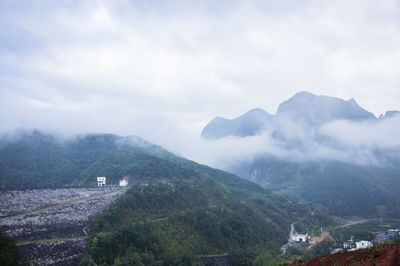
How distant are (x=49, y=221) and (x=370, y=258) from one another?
41768mm

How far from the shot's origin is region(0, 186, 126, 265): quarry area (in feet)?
120

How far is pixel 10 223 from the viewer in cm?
3909

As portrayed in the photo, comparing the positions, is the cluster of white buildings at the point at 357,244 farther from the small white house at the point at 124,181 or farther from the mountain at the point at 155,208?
the small white house at the point at 124,181

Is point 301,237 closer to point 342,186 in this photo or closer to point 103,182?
point 103,182

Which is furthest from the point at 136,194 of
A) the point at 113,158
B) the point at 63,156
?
the point at 63,156

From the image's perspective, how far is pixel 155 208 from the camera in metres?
61.0

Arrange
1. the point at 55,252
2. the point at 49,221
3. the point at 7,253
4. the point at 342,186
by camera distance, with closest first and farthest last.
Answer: the point at 7,253 → the point at 55,252 → the point at 49,221 → the point at 342,186

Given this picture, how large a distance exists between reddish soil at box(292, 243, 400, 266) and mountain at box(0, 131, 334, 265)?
1104 inches

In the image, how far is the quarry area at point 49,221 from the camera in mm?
36656

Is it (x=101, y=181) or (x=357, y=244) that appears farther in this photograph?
(x=101, y=181)

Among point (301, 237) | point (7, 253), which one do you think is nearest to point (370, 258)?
point (7, 253)

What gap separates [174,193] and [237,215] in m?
15.9

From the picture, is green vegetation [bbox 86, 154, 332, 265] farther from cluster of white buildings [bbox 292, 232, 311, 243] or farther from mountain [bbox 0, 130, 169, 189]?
mountain [bbox 0, 130, 169, 189]

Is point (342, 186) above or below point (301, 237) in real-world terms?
above
